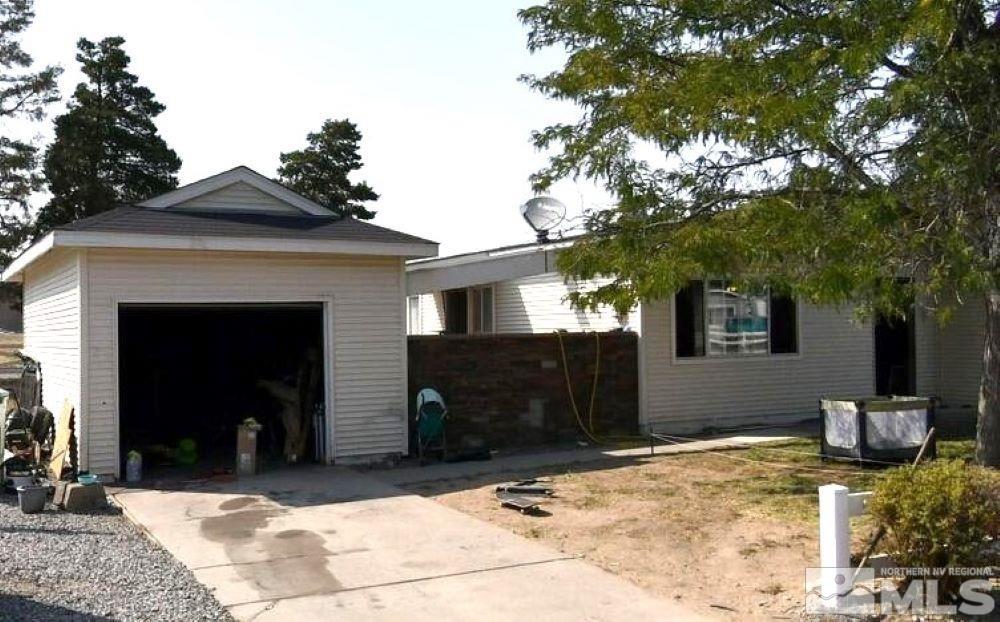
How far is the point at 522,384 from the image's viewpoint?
1402 centimetres

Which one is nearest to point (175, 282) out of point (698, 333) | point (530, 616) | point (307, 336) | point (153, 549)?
point (307, 336)

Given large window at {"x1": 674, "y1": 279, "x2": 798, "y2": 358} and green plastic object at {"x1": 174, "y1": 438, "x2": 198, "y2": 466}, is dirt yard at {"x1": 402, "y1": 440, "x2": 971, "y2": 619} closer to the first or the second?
large window at {"x1": 674, "y1": 279, "x2": 798, "y2": 358}

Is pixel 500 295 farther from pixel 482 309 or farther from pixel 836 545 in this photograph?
pixel 836 545

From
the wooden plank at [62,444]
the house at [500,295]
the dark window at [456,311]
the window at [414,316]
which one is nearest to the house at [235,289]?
the wooden plank at [62,444]

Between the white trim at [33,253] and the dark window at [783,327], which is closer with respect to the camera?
the white trim at [33,253]

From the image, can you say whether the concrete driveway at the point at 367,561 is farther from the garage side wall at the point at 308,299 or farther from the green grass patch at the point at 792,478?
the green grass patch at the point at 792,478

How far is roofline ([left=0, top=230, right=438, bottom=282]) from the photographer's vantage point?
1065 centimetres

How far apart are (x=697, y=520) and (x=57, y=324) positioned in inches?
360

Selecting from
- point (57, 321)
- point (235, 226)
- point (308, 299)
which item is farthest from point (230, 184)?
point (57, 321)

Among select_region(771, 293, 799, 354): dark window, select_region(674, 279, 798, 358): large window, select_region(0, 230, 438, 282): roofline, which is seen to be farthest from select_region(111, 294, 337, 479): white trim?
select_region(771, 293, 799, 354): dark window

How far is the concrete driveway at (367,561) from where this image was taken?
618 cm

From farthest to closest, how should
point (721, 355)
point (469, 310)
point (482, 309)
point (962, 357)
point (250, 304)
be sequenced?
1. point (469, 310)
2. point (482, 309)
3. point (962, 357)
4. point (721, 355)
5. point (250, 304)

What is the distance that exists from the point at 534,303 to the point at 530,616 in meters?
10.9

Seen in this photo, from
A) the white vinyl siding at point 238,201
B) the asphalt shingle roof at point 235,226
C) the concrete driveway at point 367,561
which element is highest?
the white vinyl siding at point 238,201
